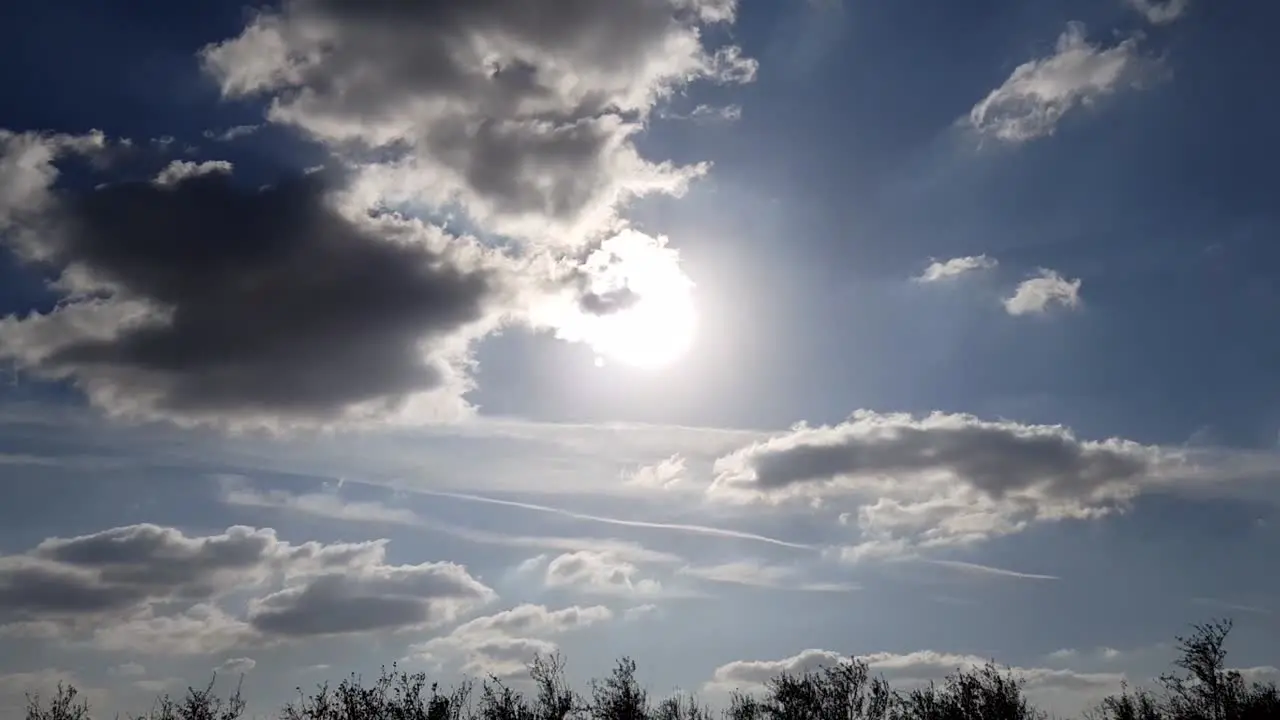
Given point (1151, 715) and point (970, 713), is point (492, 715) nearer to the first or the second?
point (970, 713)

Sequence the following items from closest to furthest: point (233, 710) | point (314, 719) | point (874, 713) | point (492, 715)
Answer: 1. point (233, 710)
2. point (314, 719)
3. point (492, 715)
4. point (874, 713)

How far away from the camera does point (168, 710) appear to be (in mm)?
61625

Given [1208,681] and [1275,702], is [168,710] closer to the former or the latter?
[1208,681]

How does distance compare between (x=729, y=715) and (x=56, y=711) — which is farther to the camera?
(x=729, y=715)

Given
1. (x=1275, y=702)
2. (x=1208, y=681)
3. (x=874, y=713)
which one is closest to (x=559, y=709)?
(x=874, y=713)

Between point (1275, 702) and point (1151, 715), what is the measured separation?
8.85m

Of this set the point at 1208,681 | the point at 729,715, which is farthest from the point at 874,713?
the point at 1208,681

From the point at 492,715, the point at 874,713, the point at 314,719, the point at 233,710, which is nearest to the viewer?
the point at 233,710

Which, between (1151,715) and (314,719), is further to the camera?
(1151,715)

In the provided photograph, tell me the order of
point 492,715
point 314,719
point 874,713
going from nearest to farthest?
point 314,719 < point 492,715 < point 874,713

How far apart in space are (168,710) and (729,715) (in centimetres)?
4222

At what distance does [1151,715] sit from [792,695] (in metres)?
29.7

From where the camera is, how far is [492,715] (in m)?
69.4

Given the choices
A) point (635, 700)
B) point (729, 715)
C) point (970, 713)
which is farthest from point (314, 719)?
point (970, 713)
